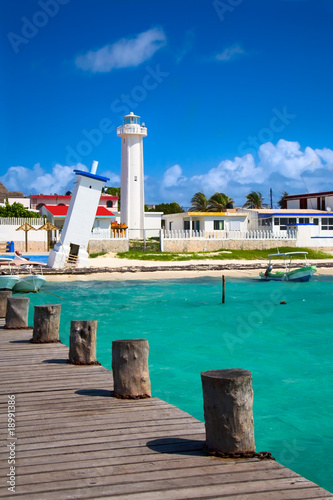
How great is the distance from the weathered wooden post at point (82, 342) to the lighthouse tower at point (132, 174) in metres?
Answer: 41.6

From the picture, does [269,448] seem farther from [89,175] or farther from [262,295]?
[89,175]

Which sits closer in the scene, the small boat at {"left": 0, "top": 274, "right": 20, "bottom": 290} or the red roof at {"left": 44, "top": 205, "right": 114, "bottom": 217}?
the small boat at {"left": 0, "top": 274, "right": 20, "bottom": 290}

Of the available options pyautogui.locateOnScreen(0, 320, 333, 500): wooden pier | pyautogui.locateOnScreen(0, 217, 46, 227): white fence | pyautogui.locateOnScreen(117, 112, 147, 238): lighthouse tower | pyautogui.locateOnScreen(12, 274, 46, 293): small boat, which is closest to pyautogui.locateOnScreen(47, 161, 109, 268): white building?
pyautogui.locateOnScreen(12, 274, 46, 293): small boat

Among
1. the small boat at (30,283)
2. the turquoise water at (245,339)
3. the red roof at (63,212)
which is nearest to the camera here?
the turquoise water at (245,339)

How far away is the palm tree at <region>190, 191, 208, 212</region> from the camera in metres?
66.9

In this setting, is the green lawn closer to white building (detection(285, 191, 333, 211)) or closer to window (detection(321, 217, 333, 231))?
window (detection(321, 217, 333, 231))

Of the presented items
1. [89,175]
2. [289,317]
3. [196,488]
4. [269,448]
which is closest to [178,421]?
[196,488]

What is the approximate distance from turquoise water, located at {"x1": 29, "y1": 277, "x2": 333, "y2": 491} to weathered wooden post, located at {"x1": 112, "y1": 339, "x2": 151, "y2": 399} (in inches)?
113

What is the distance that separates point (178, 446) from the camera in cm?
507

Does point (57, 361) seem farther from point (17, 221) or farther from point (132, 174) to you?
point (132, 174)

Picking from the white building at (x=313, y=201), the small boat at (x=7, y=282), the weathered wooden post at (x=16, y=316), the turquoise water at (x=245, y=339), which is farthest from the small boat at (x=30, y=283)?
the white building at (x=313, y=201)

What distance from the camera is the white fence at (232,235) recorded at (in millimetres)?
43812

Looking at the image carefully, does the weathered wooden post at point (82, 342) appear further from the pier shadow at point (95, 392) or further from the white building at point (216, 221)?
the white building at point (216, 221)

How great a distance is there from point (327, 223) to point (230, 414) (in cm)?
4698
